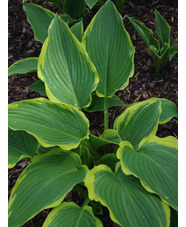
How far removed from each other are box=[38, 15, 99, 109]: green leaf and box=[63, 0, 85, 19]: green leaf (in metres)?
0.80

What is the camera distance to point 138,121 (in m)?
1.34

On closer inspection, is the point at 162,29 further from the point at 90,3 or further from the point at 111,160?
the point at 111,160

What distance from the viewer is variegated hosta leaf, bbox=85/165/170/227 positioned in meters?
1.03

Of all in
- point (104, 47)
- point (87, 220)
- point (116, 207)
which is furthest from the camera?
point (104, 47)

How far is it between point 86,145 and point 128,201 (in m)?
0.42

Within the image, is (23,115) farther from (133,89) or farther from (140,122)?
(133,89)

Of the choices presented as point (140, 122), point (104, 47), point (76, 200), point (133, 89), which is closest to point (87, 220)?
point (76, 200)

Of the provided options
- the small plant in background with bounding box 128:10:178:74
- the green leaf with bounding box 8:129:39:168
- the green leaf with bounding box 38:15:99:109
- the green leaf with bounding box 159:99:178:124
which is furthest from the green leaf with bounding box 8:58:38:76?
the green leaf with bounding box 159:99:178:124

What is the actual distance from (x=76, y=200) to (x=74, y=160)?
0.34m

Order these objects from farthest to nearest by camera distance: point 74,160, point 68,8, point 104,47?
point 68,8, point 104,47, point 74,160

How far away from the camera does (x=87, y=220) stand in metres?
1.18

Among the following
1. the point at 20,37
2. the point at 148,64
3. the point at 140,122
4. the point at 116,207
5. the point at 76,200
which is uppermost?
the point at 20,37

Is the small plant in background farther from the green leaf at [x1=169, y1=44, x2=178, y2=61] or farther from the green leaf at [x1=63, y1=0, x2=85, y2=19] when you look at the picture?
the green leaf at [x1=63, y1=0, x2=85, y2=19]

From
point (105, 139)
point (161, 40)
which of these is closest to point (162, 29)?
point (161, 40)
